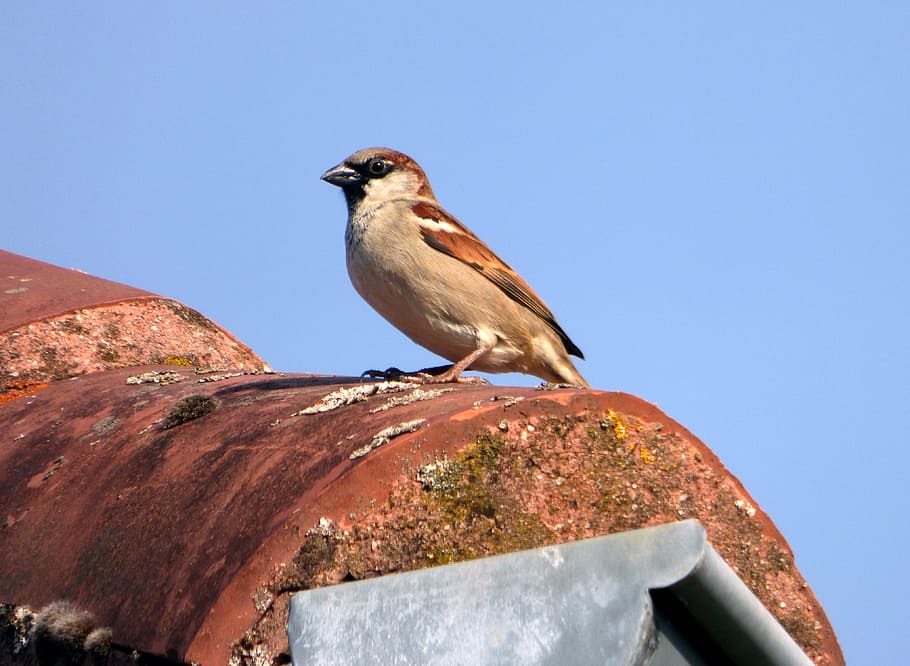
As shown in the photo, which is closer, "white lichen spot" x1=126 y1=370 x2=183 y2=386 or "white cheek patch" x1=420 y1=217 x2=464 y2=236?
"white lichen spot" x1=126 y1=370 x2=183 y2=386

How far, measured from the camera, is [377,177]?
578 cm

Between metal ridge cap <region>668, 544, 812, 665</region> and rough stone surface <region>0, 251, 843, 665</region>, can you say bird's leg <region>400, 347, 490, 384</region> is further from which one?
metal ridge cap <region>668, 544, 812, 665</region>

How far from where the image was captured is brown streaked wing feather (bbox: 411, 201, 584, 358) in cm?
520

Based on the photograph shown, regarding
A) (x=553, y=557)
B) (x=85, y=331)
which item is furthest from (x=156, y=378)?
(x=553, y=557)

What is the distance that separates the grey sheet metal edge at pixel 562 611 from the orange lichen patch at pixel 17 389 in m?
2.27

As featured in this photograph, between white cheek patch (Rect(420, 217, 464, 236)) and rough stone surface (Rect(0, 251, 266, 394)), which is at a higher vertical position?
white cheek patch (Rect(420, 217, 464, 236))

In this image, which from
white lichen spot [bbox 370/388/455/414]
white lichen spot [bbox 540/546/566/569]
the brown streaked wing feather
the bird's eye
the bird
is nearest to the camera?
white lichen spot [bbox 540/546/566/569]

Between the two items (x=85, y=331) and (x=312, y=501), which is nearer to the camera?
(x=312, y=501)

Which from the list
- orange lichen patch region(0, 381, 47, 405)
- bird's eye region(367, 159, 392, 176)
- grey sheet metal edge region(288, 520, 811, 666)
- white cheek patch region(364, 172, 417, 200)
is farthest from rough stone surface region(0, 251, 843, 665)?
bird's eye region(367, 159, 392, 176)

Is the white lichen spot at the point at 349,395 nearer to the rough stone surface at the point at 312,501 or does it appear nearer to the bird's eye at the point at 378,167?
the rough stone surface at the point at 312,501

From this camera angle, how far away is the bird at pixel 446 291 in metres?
4.91

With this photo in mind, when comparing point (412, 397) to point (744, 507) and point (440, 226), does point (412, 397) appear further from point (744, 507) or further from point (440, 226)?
point (440, 226)

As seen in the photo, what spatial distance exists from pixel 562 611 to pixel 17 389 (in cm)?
264

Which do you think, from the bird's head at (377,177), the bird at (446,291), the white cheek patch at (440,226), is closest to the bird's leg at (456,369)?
the bird at (446,291)
